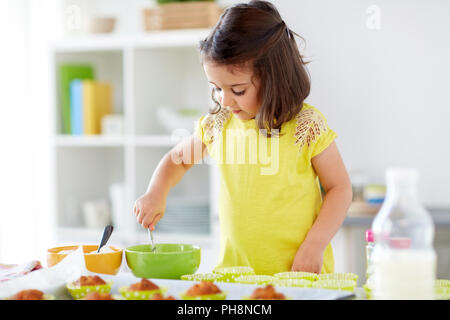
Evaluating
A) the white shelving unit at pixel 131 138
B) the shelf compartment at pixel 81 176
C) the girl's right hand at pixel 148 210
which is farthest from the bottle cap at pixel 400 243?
the shelf compartment at pixel 81 176

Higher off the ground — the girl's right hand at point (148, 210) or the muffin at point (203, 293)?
the girl's right hand at point (148, 210)

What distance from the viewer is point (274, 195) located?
Result: 1251mm

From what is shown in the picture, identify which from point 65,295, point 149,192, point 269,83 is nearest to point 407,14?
point 269,83

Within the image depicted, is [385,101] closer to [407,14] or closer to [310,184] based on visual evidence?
[407,14]

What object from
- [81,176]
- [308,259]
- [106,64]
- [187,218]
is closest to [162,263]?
[308,259]

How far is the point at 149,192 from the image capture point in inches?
50.1

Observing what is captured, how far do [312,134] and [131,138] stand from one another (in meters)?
1.43

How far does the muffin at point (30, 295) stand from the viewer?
76cm

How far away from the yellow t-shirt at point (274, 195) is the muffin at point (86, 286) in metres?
0.48

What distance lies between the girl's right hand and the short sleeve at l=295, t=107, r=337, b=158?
0.31 meters

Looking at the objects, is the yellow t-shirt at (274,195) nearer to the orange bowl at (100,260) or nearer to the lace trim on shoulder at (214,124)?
the lace trim on shoulder at (214,124)

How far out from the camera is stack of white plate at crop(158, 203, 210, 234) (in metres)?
2.48

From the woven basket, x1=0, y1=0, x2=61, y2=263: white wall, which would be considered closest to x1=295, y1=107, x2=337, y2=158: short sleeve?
the woven basket

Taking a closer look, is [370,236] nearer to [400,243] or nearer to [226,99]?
[400,243]
